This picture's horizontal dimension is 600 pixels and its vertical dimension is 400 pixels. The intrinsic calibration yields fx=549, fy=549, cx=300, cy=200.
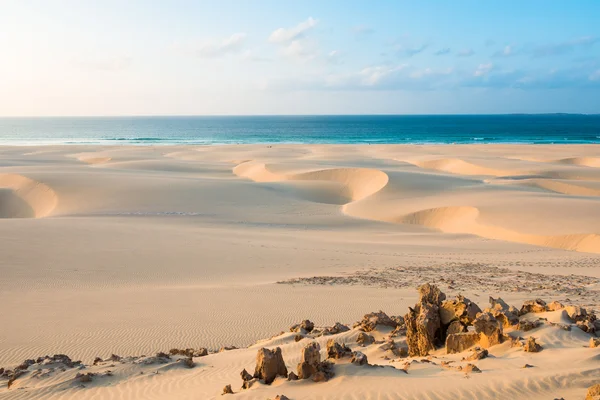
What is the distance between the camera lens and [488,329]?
670 centimetres

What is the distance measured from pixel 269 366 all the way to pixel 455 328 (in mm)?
2688

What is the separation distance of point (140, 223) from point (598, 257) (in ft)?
51.3

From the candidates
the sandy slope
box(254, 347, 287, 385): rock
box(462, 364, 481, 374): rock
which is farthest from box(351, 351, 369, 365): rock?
box(462, 364, 481, 374): rock

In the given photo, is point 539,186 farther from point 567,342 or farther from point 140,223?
point 567,342

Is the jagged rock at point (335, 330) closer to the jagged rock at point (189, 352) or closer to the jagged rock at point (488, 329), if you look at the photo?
the jagged rock at point (189, 352)

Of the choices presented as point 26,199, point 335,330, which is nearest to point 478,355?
point 335,330

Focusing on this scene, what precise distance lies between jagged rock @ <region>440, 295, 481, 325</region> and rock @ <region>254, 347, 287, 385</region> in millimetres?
2519

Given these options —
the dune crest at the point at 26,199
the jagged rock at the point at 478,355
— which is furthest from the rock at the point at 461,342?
the dune crest at the point at 26,199

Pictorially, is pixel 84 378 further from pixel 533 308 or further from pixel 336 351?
pixel 533 308

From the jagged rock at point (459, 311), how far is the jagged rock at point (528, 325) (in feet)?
1.77

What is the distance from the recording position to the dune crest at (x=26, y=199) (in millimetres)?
26406

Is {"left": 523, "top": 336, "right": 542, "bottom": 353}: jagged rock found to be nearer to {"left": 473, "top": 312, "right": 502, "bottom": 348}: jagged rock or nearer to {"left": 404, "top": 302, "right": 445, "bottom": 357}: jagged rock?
{"left": 473, "top": 312, "right": 502, "bottom": 348}: jagged rock

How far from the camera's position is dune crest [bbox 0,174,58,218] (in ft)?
86.6

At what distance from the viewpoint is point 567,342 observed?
6.56 metres
